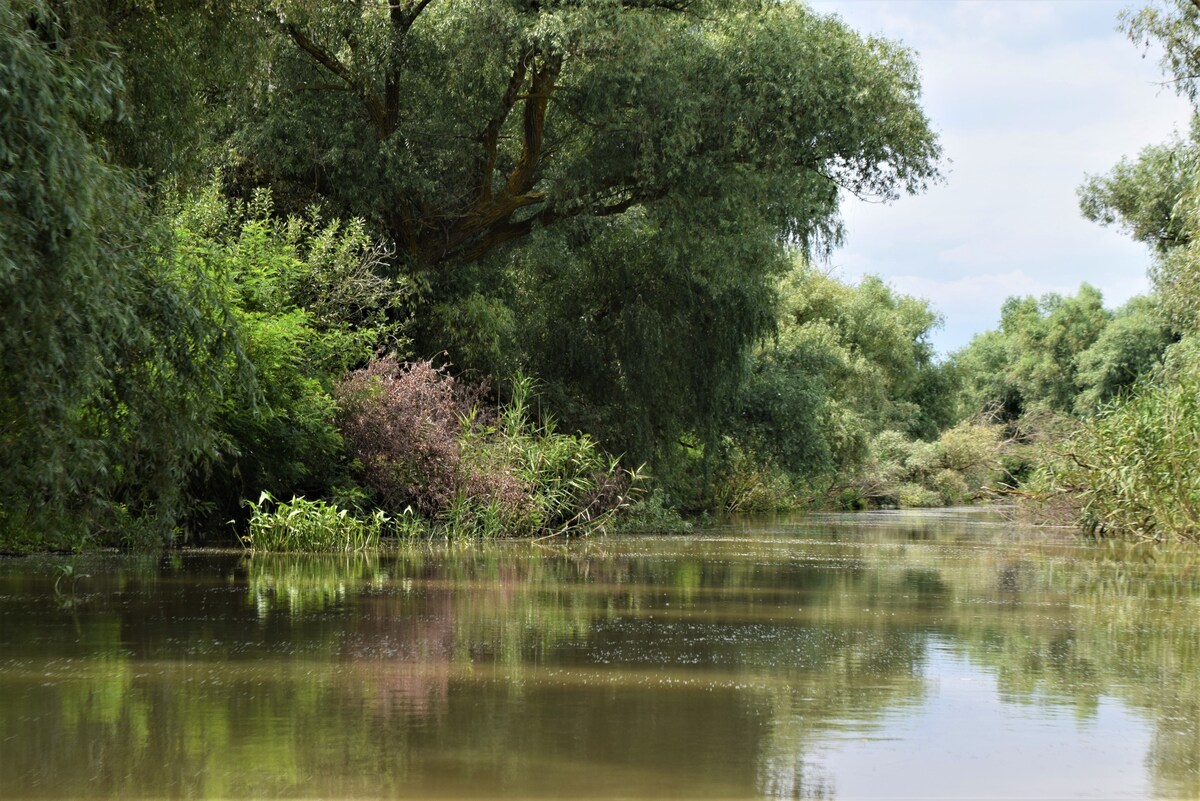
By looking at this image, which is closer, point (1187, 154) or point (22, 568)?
point (22, 568)

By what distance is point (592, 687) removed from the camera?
6.26 metres

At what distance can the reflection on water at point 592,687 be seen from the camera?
4523 millimetres

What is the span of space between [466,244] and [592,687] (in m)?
17.7

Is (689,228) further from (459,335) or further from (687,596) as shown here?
(687,596)

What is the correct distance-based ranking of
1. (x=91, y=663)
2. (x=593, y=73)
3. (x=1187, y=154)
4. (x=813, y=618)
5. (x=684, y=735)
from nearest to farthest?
(x=684, y=735), (x=91, y=663), (x=813, y=618), (x=593, y=73), (x=1187, y=154)

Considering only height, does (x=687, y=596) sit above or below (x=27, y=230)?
below

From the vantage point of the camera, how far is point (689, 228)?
2148 centimetres

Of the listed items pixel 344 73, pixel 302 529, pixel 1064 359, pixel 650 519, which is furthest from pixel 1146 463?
pixel 1064 359

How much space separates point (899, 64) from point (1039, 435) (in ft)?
28.5

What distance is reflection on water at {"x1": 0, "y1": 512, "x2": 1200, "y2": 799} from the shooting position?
452 centimetres

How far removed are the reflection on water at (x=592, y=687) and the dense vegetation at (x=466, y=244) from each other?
8.34 feet

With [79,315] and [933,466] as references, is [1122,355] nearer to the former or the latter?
[933,466]

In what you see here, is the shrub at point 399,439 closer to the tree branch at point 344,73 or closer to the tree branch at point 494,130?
the tree branch at point 494,130

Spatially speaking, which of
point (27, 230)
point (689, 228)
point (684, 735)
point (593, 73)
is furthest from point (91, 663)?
point (689, 228)
